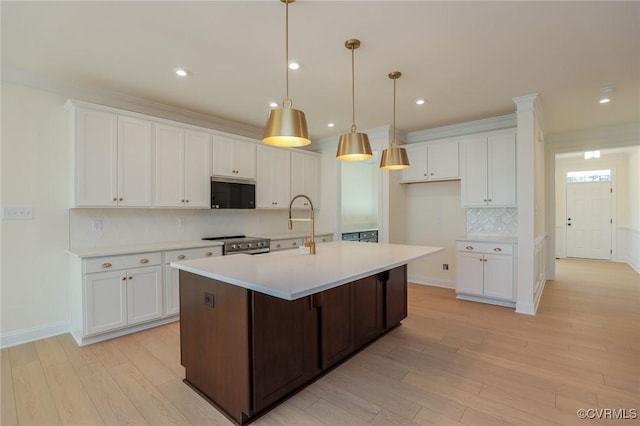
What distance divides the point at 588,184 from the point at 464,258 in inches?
230

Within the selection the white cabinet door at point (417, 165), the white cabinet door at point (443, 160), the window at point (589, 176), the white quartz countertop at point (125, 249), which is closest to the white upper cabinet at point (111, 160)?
the white quartz countertop at point (125, 249)

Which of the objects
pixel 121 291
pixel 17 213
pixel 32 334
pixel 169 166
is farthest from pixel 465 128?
pixel 32 334

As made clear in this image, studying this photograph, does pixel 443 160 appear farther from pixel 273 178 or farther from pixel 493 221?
pixel 273 178

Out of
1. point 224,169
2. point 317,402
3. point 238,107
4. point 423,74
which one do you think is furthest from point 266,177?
point 317,402

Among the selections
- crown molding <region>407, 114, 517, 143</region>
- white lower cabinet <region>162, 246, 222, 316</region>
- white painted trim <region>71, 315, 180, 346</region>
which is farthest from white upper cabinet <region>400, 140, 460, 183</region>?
white painted trim <region>71, 315, 180, 346</region>

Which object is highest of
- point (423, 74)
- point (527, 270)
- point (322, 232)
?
point (423, 74)

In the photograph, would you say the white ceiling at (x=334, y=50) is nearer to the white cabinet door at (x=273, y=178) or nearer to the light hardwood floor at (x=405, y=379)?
the white cabinet door at (x=273, y=178)

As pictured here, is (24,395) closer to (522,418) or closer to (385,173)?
(522,418)

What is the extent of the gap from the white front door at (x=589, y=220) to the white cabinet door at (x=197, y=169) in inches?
343

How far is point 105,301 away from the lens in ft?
9.70

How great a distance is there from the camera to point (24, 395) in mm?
2119

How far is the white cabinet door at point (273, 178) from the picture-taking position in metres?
4.61

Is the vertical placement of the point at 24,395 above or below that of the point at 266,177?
below

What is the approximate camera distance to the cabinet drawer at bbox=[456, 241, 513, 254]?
12.9 feet
